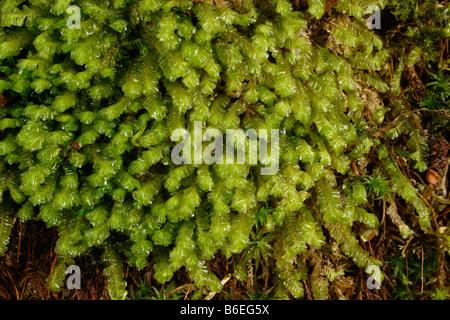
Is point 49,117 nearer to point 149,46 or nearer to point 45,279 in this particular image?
point 149,46

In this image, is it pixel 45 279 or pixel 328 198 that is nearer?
pixel 328 198

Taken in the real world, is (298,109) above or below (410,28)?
below

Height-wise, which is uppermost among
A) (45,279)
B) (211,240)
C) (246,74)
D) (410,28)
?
(410,28)

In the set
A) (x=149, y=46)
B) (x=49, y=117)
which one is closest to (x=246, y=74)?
(x=149, y=46)

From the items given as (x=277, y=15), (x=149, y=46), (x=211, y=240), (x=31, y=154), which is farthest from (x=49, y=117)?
(x=277, y=15)

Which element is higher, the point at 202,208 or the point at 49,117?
the point at 49,117

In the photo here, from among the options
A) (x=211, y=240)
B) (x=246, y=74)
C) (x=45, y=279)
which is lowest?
(x=45, y=279)

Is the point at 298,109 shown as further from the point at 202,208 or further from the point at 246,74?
the point at 202,208

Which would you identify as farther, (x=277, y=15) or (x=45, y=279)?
(x=45, y=279)
